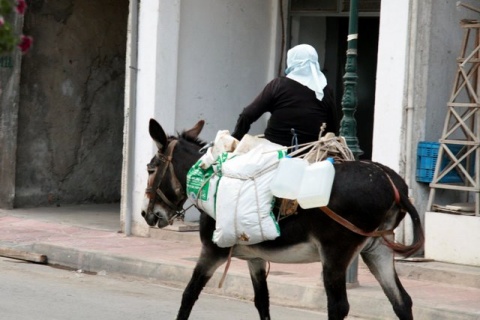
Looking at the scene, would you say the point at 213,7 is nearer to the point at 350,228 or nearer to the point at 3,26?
the point at 350,228

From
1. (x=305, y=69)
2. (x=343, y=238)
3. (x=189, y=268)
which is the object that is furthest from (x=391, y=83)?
(x=343, y=238)

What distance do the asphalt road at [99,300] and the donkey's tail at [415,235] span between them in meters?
2.33

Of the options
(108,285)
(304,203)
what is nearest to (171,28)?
(108,285)

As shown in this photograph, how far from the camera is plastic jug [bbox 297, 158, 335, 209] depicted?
7.56 meters

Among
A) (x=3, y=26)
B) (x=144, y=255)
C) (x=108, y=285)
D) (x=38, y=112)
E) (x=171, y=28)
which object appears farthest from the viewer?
(x=38, y=112)

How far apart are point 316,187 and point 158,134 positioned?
4.96 feet

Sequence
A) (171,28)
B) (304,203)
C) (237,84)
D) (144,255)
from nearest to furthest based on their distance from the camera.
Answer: (304,203) < (144,255) < (171,28) < (237,84)

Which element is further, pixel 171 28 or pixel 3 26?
pixel 171 28

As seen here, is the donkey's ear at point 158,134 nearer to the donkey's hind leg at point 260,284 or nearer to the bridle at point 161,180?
the bridle at point 161,180

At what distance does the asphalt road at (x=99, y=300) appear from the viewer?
379 inches

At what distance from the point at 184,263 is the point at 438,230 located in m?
2.84

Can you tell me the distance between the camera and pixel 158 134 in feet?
27.7

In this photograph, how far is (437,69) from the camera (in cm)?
1229

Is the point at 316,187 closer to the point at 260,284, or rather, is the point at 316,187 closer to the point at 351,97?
the point at 260,284
